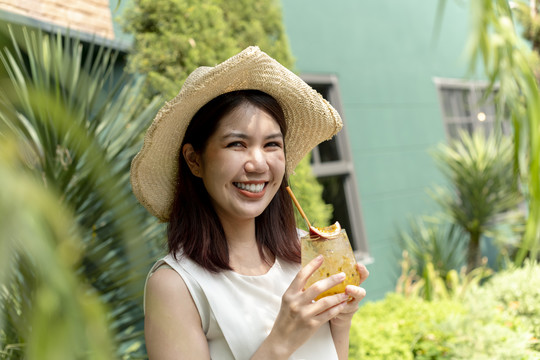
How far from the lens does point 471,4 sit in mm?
540

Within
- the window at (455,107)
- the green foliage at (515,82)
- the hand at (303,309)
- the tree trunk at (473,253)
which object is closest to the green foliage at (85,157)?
the hand at (303,309)

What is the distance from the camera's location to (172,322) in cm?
121

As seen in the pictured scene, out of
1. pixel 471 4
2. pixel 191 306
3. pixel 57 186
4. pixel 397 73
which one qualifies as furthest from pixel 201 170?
pixel 397 73

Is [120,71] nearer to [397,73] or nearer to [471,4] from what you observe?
[471,4]

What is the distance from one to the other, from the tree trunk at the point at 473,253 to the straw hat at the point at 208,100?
16.2 ft

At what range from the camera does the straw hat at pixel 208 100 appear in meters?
1.33

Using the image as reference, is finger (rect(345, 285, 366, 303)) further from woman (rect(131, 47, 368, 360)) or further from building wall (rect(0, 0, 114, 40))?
building wall (rect(0, 0, 114, 40))

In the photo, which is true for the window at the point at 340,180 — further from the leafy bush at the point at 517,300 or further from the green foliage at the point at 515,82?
the green foliage at the point at 515,82

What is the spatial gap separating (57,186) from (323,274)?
58.5 inches

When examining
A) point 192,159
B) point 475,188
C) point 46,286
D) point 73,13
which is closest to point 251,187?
point 192,159

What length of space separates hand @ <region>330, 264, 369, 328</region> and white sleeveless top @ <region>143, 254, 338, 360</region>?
0.04 meters

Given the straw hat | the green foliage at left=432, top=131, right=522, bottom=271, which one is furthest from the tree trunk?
the straw hat

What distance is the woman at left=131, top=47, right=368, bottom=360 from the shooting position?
120 cm

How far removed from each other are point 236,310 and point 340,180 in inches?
160
